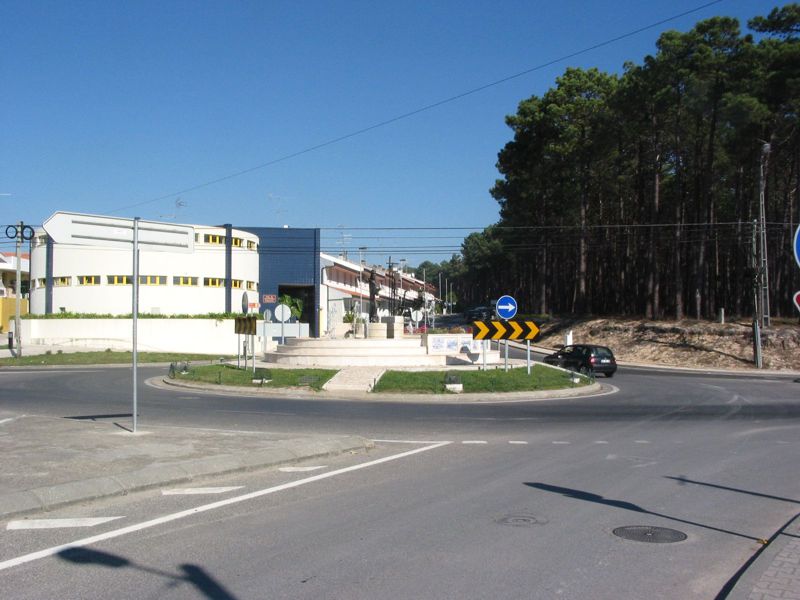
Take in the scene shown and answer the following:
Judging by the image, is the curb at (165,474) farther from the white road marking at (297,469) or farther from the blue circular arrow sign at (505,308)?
the blue circular arrow sign at (505,308)

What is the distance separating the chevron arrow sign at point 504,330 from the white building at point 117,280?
28.8 meters

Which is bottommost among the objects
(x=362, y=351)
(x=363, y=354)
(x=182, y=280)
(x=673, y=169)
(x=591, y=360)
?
(x=591, y=360)

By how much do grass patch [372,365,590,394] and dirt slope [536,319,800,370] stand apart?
745 inches

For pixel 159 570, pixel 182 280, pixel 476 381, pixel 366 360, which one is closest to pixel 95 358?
pixel 182 280

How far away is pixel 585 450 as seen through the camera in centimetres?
1360

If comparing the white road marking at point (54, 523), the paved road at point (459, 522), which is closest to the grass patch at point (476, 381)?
the paved road at point (459, 522)

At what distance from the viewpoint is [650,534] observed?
762 centimetres

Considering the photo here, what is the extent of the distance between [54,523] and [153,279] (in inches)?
2045

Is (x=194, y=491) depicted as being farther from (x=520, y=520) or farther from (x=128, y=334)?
(x=128, y=334)

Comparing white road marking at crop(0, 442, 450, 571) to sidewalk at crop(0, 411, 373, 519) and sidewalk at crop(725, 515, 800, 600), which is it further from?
sidewalk at crop(725, 515, 800, 600)

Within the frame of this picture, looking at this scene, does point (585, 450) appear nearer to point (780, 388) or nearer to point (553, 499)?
point (553, 499)

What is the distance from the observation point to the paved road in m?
5.96

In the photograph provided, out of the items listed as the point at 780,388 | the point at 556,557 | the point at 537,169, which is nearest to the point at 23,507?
the point at 556,557

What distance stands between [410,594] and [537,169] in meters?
59.1
